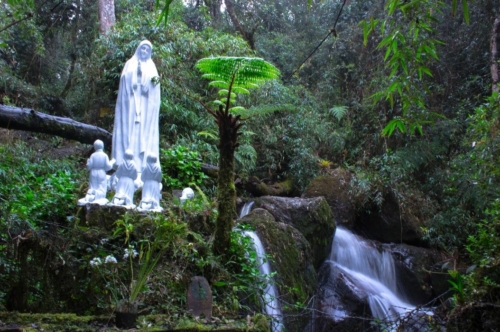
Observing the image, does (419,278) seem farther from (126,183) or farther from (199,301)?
(199,301)

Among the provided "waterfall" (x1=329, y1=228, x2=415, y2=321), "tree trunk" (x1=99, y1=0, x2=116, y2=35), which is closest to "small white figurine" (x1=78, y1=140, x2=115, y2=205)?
"waterfall" (x1=329, y1=228, x2=415, y2=321)

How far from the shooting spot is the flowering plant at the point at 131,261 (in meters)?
4.03

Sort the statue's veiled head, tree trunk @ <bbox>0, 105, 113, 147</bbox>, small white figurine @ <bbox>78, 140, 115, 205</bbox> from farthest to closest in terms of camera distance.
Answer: the statue's veiled head < small white figurine @ <bbox>78, 140, 115, 205</bbox> < tree trunk @ <bbox>0, 105, 113, 147</bbox>

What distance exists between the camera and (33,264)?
4066mm

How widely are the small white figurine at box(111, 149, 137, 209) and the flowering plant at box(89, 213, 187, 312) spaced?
1.18ft

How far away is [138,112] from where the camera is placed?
6926 millimetres

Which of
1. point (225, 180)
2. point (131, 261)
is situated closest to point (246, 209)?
point (225, 180)

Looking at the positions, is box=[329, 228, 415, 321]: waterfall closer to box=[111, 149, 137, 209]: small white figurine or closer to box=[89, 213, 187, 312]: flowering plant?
box=[111, 149, 137, 209]: small white figurine

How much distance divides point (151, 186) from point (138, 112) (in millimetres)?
1495

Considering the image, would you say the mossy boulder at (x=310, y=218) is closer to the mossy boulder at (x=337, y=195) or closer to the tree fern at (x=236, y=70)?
the mossy boulder at (x=337, y=195)

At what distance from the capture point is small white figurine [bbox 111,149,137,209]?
576 centimetres

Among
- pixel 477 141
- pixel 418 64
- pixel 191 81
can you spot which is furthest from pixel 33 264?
pixel 191 81

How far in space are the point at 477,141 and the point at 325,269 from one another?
3871 millimetres

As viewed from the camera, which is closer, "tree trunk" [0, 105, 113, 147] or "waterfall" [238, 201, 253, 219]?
"tree trunk" [0, 105, 113, 147]
